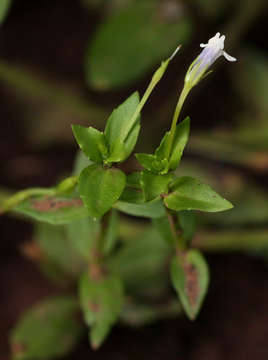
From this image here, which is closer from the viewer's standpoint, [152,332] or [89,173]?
[89,173]

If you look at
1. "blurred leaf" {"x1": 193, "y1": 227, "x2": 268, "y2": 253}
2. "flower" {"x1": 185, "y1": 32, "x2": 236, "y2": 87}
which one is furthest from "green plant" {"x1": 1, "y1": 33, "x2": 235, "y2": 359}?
"blurred leaf" {"x1": 193, "y1": 227, "x2": 268, "y2": 253}

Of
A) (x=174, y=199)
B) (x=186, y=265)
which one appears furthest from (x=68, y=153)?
(x=174, y=199)

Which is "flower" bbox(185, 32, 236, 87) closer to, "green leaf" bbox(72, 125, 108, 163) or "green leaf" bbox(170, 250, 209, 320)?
"green leaf" bbox(72, 125, 108, 163)

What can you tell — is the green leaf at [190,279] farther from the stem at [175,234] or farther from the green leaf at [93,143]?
the green leaf at [93,143]

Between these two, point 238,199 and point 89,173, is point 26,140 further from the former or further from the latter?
point 89,173

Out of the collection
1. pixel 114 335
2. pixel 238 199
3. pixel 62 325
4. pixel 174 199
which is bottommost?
pixel 114 335

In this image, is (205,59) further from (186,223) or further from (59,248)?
(59,248)
